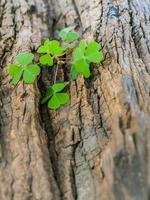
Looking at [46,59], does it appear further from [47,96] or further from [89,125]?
[89,125]

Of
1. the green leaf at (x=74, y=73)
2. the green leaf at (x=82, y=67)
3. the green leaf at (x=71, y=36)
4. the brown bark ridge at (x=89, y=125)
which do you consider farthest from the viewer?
the green leaf at (x=71, y=36)

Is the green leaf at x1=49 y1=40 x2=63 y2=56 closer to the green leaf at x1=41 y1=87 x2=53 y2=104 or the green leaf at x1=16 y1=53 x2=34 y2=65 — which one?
the green leaf at x1=16 y1=53 x2=34 y2=65

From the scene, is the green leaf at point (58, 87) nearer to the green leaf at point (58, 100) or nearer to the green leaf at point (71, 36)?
the green leaf at point (58, 100)

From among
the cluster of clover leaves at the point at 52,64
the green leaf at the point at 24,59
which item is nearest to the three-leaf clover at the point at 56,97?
the cluster of clover leaves at the point at 52,64

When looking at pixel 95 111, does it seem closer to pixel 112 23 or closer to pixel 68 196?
pixel 68 196

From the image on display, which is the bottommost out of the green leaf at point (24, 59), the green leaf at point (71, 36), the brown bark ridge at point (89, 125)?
the brown bark ridge at point (89, 125)

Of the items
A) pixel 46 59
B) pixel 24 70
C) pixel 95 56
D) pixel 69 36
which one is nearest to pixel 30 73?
pixel 24 70

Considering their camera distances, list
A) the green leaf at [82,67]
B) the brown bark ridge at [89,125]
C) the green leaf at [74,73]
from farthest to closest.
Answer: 1. the green leaf at [74,73]
2. the green leaf at [82,67]
3. the brown bark ridge at [89,125]
